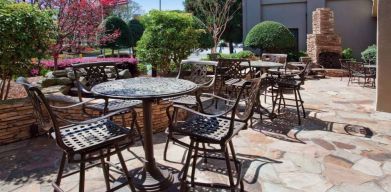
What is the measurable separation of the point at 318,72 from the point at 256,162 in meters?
7.63

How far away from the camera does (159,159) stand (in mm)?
A: 3104

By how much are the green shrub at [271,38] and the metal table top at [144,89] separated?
322 inches

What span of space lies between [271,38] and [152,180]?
28.5 ft

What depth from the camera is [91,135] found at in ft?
7.09

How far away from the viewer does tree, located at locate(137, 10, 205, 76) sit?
6.00 metres

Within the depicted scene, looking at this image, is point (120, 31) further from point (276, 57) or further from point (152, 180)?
point (152, 180)

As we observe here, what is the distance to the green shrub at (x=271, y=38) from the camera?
10297mm

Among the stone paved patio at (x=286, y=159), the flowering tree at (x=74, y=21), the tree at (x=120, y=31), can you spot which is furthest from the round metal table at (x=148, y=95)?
the tree at (x=120, y=31)

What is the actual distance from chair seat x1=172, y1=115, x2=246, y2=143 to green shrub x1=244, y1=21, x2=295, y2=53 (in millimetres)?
8352

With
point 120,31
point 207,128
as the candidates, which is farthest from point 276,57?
point 120,31

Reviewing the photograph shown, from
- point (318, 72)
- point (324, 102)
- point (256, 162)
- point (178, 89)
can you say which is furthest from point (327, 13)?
point (178, 89)

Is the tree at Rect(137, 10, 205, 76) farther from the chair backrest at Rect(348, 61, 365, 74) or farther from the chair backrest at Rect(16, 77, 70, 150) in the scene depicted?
the chair backrest at Rect(348, 61, 365, 74)

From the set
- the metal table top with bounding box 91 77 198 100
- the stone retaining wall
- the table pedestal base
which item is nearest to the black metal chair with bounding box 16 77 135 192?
the metal table top with bounding box 91 77 198 100

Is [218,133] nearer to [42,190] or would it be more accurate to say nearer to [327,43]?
[42,190]
